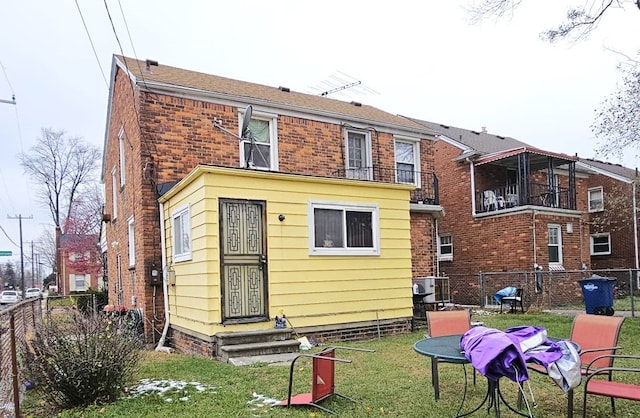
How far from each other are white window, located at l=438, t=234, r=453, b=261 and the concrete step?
1266 cm

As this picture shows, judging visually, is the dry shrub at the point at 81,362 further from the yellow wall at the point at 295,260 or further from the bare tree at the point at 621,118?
the bare tree at the point at 621,118

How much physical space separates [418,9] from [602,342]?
8338 millimetres

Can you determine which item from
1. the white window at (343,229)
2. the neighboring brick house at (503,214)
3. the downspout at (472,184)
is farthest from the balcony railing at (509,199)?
the white window at (343,229)

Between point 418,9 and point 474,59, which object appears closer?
point 418,9

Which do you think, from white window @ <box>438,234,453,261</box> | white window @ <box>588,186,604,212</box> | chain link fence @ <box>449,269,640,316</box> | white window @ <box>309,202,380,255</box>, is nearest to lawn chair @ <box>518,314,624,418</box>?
white window @ <box>309,202,380,255</box>

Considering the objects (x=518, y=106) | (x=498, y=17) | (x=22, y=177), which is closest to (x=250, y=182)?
(x=498, y=17)

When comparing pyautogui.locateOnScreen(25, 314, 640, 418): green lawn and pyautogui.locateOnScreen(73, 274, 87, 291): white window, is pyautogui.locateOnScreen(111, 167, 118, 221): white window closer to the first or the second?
pyautogui.locateOnScreen(25, 314, 640, 418): green lawn

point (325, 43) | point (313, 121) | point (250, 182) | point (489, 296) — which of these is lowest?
point (489, 296)

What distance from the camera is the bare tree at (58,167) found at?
41250 millimetres

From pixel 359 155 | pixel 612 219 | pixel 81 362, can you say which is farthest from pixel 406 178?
pixel 612 219

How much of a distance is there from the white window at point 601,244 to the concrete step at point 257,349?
2058cm

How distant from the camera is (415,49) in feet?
45.6

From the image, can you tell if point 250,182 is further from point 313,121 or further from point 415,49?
point 415,49

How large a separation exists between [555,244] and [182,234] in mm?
14127
